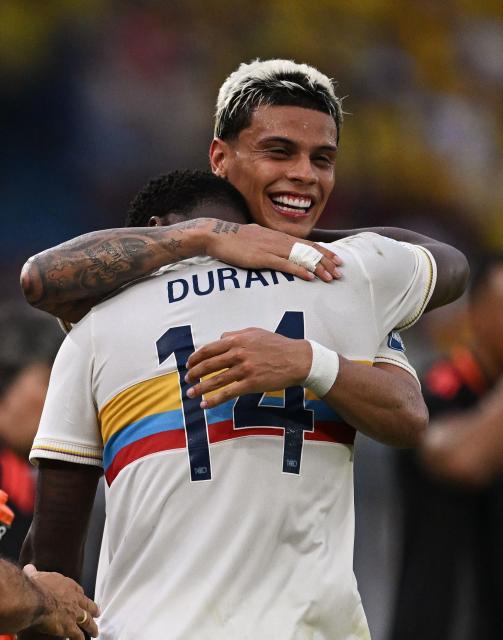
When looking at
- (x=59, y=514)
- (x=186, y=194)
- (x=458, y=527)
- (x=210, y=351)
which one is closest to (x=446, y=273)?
(x=186, y=194)

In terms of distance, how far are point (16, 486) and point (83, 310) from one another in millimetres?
2815

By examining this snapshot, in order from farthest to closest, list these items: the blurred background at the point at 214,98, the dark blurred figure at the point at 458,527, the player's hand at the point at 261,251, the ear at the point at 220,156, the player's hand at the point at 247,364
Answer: the blurred background at the point at 214,98
the dark blurred figure at the point at 458,527
the ear at the point at 220,156
the player's hand at the point at 261,251
the player's hand at the point at 247,364

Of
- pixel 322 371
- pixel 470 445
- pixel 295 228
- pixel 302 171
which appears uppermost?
pixel 302 171

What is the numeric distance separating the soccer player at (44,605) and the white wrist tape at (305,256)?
0.95 m

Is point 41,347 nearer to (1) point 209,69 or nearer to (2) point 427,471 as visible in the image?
(2) point 427,471

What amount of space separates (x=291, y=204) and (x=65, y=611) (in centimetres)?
138

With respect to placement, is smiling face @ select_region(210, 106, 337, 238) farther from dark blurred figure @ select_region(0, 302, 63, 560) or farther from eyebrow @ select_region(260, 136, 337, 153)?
dark blurred figure @ select_region(0, 302, 63, 560)

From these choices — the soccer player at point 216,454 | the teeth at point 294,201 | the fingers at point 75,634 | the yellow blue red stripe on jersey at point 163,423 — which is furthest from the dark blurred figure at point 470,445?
the fingers at point 75,634

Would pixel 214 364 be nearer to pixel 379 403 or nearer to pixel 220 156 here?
pixel 379 403

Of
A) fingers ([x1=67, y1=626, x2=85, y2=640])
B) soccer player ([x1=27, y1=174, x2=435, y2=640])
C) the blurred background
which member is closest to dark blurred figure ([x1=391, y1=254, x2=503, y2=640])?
soccer player ([x1=27, y1=174, x2=435, y2=640])

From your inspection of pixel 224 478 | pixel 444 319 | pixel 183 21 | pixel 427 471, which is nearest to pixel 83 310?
pixel 224 478

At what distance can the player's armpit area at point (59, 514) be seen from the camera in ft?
9.30

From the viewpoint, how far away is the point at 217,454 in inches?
102

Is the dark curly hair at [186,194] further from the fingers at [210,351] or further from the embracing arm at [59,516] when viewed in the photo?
the embracing arm at [59,516]
